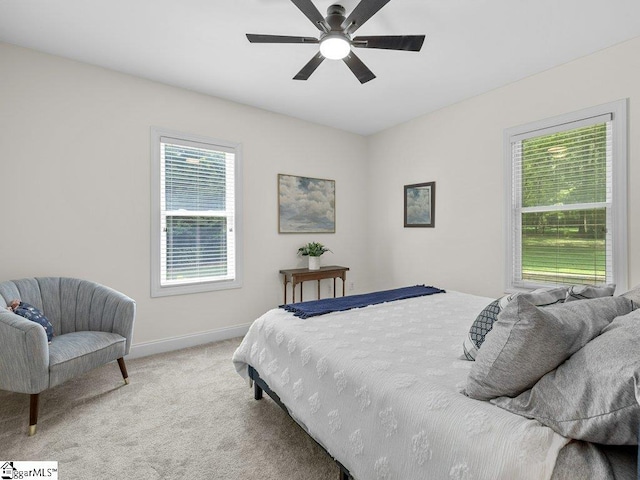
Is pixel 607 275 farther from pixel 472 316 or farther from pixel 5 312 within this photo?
pixel 5 312

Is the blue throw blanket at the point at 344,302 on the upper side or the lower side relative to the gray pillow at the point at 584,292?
lower

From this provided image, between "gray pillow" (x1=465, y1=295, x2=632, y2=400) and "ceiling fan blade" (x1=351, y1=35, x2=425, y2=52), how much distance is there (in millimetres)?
1812

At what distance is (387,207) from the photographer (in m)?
4.82

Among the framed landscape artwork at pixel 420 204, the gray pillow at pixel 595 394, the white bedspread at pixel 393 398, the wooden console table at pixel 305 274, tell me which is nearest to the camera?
the gray pillow at pixel 595 394

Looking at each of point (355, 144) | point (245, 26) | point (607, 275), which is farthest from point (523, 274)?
point (245, 26)

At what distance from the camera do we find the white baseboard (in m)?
3.21

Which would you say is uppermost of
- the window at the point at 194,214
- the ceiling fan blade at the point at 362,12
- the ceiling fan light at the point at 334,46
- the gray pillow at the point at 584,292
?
the ceiling fan blade at the point at 362,12

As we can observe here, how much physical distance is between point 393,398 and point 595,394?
64 cm

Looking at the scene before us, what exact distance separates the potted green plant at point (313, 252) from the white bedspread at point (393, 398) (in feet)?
6.27

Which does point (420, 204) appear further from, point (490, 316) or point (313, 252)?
point (490, 316)

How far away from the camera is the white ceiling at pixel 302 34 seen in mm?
2232

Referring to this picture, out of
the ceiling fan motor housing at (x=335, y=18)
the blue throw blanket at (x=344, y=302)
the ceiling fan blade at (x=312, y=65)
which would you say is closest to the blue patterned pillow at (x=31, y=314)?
the blue throw blanket at (x=344, y=302)

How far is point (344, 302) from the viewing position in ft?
8.70

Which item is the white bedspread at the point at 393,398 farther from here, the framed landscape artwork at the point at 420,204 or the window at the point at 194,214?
the framed landscape artwork at the point at 420,204
